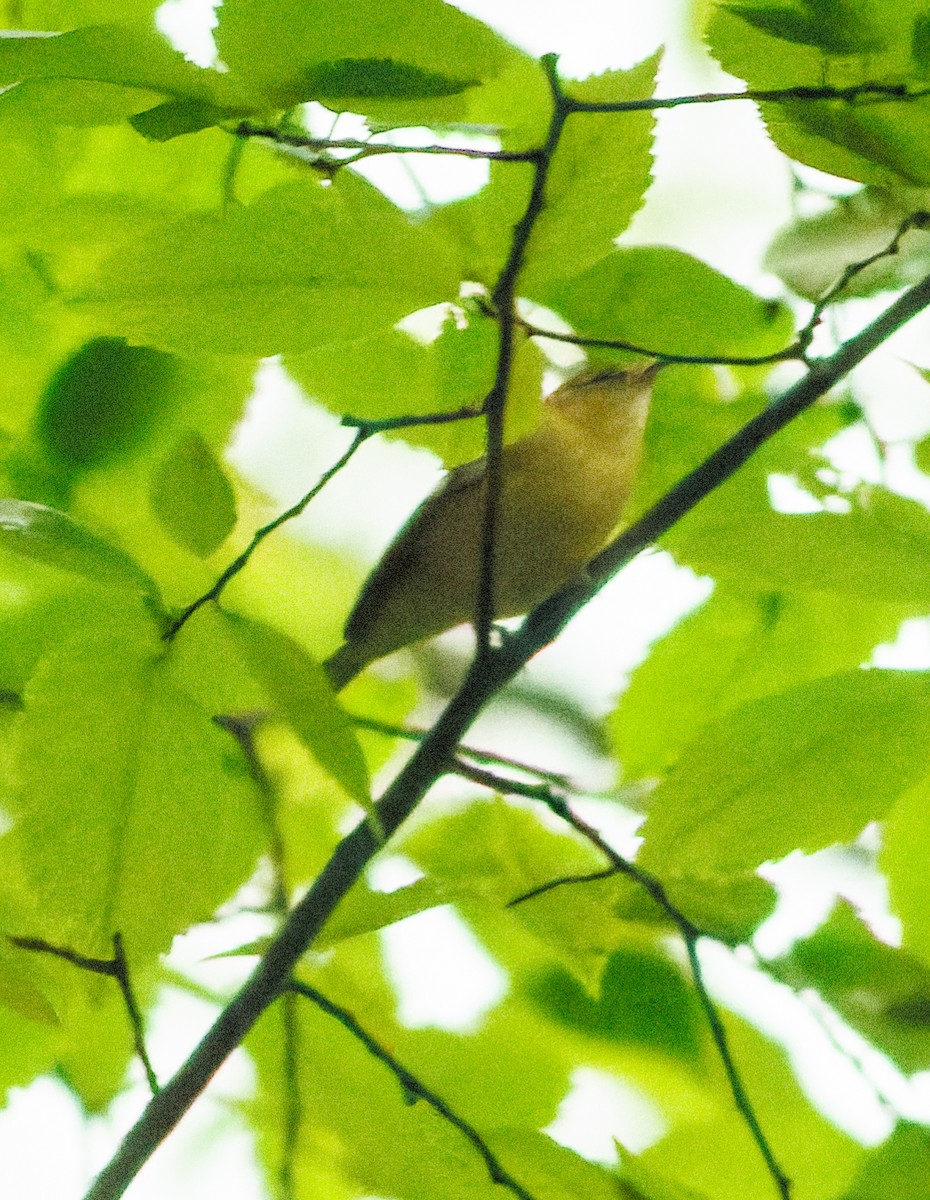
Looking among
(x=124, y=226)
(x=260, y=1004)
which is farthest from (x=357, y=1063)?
(x=124, y=226)

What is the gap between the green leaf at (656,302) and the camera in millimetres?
706

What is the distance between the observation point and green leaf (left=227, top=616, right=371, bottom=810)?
388 millimetres

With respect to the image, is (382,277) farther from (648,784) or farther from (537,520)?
(537,520)

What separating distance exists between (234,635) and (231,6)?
0.69 ft

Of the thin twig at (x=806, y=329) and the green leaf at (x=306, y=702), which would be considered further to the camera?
the thin twig at (x=806, y=329)

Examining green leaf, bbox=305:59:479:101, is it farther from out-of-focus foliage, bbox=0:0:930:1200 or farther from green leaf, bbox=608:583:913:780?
green leaf, bbox=608:583:913:780

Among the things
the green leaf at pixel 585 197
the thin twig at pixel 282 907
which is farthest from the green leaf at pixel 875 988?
the green leaf at pixel 585 197

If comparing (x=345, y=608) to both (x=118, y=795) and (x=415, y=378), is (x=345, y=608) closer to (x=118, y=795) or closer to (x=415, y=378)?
(x=415, y=378)

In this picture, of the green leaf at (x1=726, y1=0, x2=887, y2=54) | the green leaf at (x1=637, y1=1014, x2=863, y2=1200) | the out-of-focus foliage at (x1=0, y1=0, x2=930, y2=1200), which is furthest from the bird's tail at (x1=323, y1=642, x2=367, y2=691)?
the green leaf at (x1=726, y1=0, x2=887, y2=54)

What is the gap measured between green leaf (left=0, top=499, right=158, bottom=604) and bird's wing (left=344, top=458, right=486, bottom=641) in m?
0.51

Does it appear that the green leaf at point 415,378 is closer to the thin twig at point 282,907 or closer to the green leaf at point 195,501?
the green leaf at point 195,501

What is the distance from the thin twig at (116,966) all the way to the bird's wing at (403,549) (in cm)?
40

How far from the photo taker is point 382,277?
43 cm

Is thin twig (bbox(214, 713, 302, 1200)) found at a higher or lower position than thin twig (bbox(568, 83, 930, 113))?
lower
